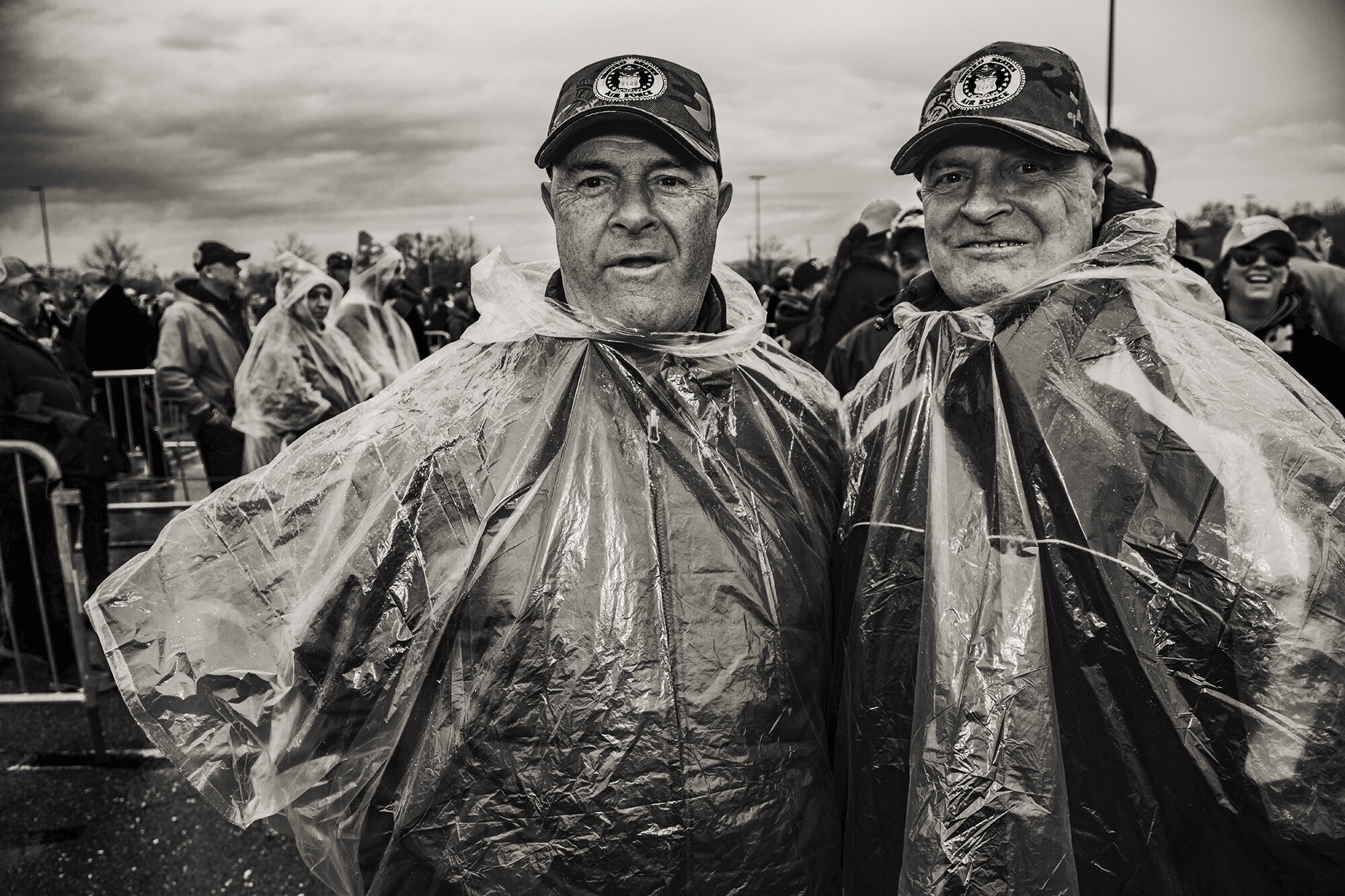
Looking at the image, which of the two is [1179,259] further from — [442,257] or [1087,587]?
[442,257]

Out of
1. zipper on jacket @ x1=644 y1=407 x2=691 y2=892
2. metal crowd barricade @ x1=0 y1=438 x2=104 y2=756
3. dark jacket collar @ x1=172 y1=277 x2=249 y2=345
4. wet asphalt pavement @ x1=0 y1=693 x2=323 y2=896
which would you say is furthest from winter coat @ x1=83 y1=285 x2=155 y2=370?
zipper on jacket @ x1=644 y1=407 x2=691 y2=892

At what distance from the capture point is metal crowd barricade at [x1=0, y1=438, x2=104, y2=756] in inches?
123

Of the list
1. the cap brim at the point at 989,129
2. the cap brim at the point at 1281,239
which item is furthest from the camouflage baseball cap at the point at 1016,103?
the cap brim at the point at 1281,239

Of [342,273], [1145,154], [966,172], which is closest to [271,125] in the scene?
[342,273]

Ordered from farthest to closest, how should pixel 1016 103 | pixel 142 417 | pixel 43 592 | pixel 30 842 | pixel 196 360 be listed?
1. pixel 142 417
2. pixel 196 360
3. pixel 43 592
4. pixel 30 842
5. pixel 1016 103

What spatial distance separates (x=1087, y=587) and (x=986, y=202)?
61 cm

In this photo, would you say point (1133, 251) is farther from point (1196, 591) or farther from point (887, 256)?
point (887, 256)

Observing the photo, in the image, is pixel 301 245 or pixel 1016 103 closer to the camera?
pixel 1016 103

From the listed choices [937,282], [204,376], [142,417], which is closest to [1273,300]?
[937,282]

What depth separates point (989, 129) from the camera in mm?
1392

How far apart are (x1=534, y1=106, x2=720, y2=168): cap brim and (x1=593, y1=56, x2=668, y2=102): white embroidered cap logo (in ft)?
0.10

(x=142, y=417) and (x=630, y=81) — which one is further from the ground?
(x=630, y=81)

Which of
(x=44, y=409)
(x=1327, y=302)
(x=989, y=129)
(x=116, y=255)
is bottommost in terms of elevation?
(x=44, y=409)

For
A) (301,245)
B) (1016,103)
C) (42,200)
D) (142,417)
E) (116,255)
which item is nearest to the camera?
(1016,103)
